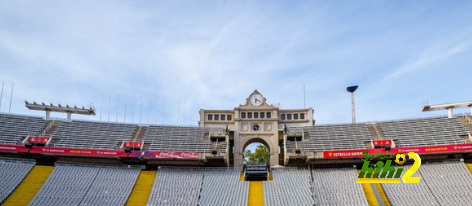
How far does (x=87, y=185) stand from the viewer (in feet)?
136

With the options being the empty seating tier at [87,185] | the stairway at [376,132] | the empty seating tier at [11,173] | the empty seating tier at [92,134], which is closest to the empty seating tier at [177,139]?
the empty seating tier at [92,134]

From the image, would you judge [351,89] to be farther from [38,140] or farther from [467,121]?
[38,140]

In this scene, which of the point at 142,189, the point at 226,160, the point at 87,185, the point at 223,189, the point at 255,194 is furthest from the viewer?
the point at 226,160

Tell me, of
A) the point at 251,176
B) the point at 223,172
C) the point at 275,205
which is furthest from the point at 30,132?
the point at 275,205

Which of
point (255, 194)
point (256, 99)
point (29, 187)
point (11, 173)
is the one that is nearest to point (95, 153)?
point (29, 187)

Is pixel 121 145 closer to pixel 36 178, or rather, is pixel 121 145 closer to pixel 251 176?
pixel 36 178

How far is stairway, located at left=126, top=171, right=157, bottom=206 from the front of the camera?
39969 mm

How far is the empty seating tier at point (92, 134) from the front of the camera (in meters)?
47.6

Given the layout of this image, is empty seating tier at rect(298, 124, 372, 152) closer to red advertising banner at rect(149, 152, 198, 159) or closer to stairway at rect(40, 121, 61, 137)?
red advertising banner at rect(149, 152, 198, 159)

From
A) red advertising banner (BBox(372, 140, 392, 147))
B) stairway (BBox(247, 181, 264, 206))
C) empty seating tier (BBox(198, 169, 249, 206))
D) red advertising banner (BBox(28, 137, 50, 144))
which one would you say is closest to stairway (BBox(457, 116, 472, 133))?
red advertising banner (BBox(372, 140, 392, 147))

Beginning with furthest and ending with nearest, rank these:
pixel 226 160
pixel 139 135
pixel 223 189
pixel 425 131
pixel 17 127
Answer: pixel 139 135 < pixel 425 131 < pixel 17 127 < pixel 226 160 < pixel 223 189

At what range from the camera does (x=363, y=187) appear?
135ft

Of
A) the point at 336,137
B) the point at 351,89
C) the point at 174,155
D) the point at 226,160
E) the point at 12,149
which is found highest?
the point at 351,89

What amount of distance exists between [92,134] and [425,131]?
1685 inches
